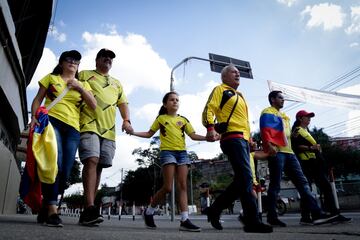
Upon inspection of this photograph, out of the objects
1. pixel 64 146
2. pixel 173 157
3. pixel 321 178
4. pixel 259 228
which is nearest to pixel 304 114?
pixel 321 178

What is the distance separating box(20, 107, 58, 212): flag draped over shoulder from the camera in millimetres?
3115

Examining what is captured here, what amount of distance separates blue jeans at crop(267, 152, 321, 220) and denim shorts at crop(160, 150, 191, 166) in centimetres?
129

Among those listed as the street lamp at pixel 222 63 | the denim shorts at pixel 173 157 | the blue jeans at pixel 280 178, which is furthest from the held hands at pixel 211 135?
the street lamp at pixel 222 63

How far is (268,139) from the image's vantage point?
4.66 meters

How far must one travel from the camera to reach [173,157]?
441 cm

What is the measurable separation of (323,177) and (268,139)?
1321mm

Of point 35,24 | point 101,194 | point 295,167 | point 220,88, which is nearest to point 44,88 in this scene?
point 220,88

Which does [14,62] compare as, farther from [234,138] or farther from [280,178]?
[280,178]

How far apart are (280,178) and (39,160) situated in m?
3.23

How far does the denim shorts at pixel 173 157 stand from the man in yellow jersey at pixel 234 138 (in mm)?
731

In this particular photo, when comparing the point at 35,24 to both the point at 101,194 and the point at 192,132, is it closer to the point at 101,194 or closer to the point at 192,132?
the point at 192,132

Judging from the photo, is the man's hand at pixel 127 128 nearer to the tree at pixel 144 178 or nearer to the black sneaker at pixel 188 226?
the black sneaker at pixel 188 226

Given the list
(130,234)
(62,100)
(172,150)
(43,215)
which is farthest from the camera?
(172,150)

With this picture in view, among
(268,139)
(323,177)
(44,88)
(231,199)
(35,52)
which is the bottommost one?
(231,199)
